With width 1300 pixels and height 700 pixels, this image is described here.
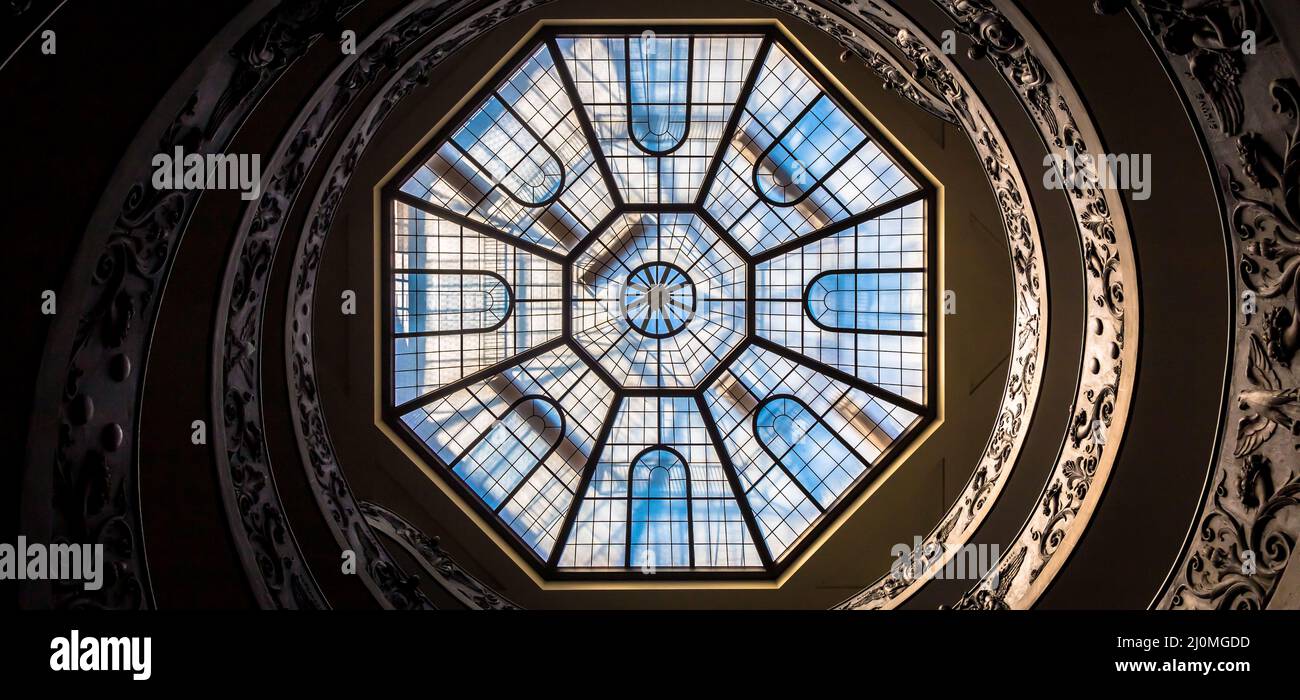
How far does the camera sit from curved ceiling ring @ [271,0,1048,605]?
34.4 feet

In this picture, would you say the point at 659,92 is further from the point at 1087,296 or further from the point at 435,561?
the point at 435,561

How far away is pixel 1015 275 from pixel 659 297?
27.4 ft

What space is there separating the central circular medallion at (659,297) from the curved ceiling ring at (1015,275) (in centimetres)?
711

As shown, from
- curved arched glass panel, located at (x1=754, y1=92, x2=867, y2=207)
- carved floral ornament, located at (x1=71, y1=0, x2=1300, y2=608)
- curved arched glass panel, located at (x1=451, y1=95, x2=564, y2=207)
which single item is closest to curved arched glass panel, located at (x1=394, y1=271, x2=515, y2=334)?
curved arched glass panel, located at (x1=451, y1=95, x2=564, y2=207)

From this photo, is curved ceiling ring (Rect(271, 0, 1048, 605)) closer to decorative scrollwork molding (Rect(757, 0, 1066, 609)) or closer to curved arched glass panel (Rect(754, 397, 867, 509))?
decorative scrollwork molding (Rect(757, 0, 1066, 609))

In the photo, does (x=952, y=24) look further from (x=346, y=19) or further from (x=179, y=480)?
(x=179, y=480)

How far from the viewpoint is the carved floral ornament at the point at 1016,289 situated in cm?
604

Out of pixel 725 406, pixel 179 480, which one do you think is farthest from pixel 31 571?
pixel 725 406

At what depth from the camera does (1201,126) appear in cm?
645

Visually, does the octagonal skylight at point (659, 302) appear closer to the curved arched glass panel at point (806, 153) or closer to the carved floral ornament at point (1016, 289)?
the curved arched glass panel at point (806, 153)

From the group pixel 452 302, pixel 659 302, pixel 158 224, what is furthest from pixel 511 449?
pixel 158 224

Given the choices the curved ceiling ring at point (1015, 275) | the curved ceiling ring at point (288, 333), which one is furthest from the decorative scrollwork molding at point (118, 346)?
the curved ceiling ring at point (1015, 275)

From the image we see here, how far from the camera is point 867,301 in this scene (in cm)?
1631

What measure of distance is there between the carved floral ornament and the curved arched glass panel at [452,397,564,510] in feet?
12.4
